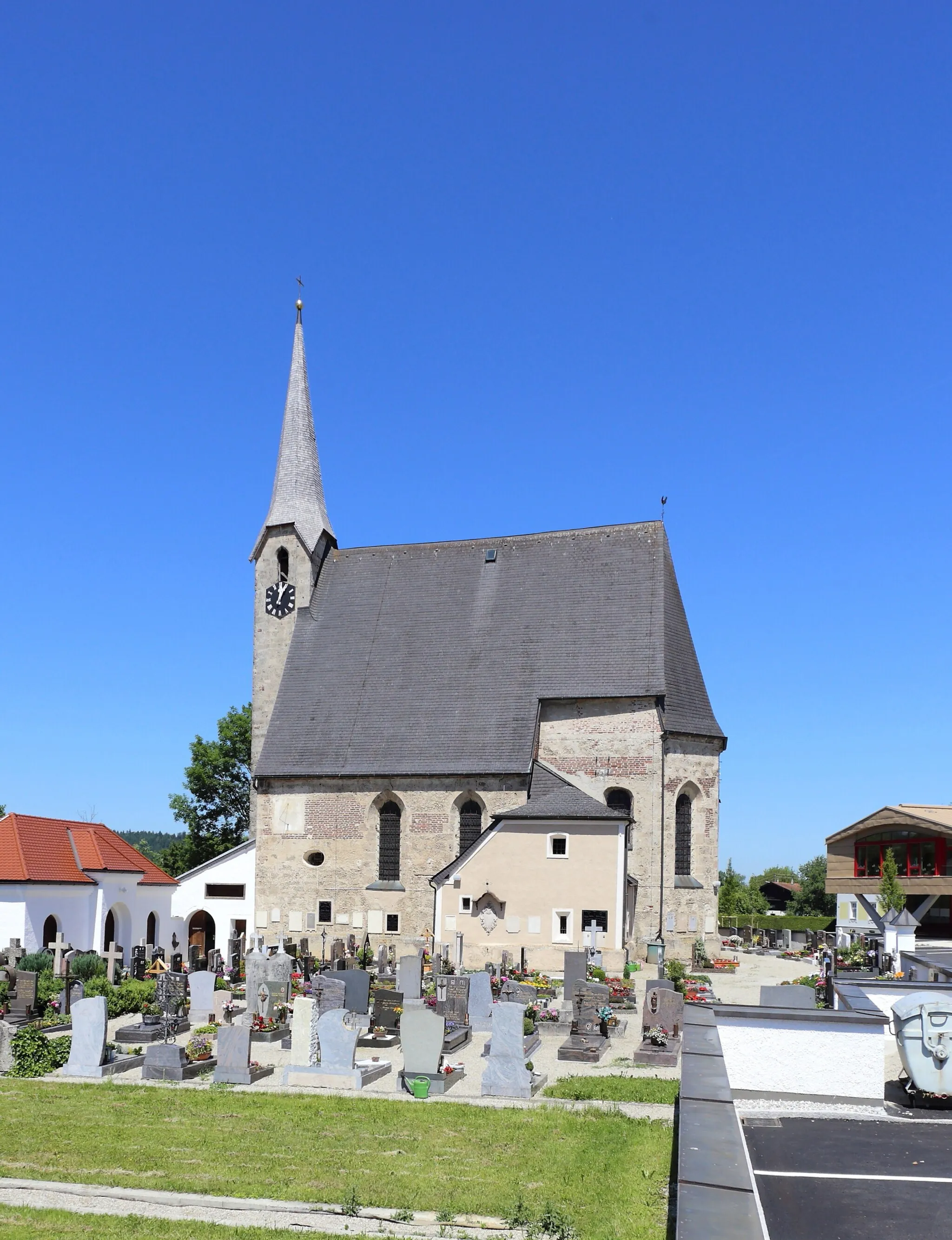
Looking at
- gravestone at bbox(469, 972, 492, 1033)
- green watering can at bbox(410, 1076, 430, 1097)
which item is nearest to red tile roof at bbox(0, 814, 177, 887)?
gravestone at bbox(469, 972, 492, 1033)

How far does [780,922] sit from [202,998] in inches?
1785

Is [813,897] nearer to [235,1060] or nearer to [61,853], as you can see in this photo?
[61,853]

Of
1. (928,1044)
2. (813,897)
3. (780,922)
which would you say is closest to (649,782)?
(928,1044)

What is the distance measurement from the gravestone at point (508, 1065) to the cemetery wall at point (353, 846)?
62.6 ft

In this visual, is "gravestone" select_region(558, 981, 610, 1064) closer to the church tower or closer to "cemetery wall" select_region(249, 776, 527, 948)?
"cemetery wall" select_region(249, 776, 527, 948)

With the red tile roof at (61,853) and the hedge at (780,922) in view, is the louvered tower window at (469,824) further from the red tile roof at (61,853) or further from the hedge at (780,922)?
the hedge at (780,922)

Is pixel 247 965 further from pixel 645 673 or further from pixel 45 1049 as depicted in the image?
pixel 645 673

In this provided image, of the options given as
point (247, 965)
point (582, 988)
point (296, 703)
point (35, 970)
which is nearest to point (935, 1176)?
point (582, 988)

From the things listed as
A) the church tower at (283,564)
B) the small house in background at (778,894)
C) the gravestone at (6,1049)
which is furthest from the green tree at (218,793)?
the small house in background at (778,894)

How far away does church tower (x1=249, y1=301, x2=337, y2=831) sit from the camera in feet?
130

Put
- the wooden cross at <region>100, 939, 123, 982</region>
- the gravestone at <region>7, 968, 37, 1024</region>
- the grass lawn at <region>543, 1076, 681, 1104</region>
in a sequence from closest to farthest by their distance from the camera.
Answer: the grass lawn at <region>543, 1076, 681, 1104</region>, the gravestone at <region>7, 968, 37, 1024</region>, the wooden cross at <region>100, 939, 123, 982</region>

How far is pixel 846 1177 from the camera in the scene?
8.06m

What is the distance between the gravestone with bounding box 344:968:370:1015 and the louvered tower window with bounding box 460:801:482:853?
14.4m

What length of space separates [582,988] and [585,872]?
12187 millimetres
